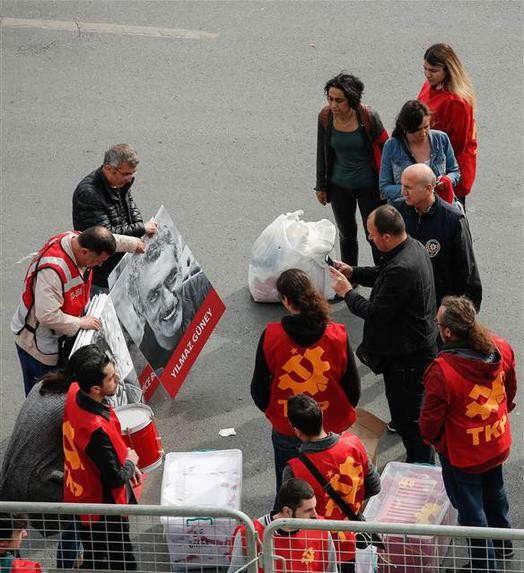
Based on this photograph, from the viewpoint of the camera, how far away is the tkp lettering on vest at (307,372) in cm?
615

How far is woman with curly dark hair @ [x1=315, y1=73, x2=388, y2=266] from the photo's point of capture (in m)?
8.14

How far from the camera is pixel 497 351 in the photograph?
5.99m

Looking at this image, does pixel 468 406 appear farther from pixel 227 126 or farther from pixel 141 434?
pixel 227 126

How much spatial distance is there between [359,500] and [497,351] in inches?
43.7

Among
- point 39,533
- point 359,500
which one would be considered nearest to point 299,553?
point 359,500

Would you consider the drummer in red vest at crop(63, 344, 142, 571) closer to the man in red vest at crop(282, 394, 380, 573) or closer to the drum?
the drum

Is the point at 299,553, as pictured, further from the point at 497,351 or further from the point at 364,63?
the point at 364,63

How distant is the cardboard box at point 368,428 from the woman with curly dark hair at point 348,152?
1789 millimetres

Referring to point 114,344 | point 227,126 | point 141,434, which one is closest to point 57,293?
point 114,344

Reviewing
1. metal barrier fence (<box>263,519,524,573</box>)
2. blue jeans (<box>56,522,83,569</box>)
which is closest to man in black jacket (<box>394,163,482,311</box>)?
metal barrier fence (<box>263,519,524,573</box>)

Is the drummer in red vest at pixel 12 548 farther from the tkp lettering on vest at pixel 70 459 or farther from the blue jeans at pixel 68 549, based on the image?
the blue jeans at pixel 68 549

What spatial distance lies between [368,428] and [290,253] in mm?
1817

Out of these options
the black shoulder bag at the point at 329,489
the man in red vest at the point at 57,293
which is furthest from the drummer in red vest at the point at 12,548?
the man in red vest at the point at 57,293

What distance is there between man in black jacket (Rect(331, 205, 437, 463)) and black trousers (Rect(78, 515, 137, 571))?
1.86 m
